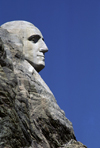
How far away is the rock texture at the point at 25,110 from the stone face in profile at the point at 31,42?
1.89 feet

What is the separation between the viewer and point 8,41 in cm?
1744

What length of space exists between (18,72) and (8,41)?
187 centimetres

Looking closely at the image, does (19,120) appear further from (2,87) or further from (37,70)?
(37,70)

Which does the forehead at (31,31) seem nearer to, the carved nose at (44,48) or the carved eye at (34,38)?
the carved eye at (34,38)

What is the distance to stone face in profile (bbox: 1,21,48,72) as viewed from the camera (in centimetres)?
1836

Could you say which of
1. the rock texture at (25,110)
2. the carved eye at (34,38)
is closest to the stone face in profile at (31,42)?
the carved eye at (34,38)

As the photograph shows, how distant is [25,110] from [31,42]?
542 cm

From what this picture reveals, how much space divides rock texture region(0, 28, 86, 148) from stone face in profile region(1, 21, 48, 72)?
0.57m

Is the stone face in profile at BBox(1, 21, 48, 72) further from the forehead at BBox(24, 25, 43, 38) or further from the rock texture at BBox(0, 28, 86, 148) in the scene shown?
the rock texture at BBox(0, 28, 86, 148)

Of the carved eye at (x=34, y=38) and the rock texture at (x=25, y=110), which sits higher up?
the carved eye at (x=34, y=38)

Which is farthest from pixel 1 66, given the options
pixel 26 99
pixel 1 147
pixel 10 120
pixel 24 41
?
pixel 24 41

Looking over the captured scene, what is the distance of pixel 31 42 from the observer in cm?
1864

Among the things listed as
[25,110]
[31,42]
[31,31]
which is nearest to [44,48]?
[31,42]

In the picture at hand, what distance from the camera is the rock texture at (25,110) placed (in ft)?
38.8
